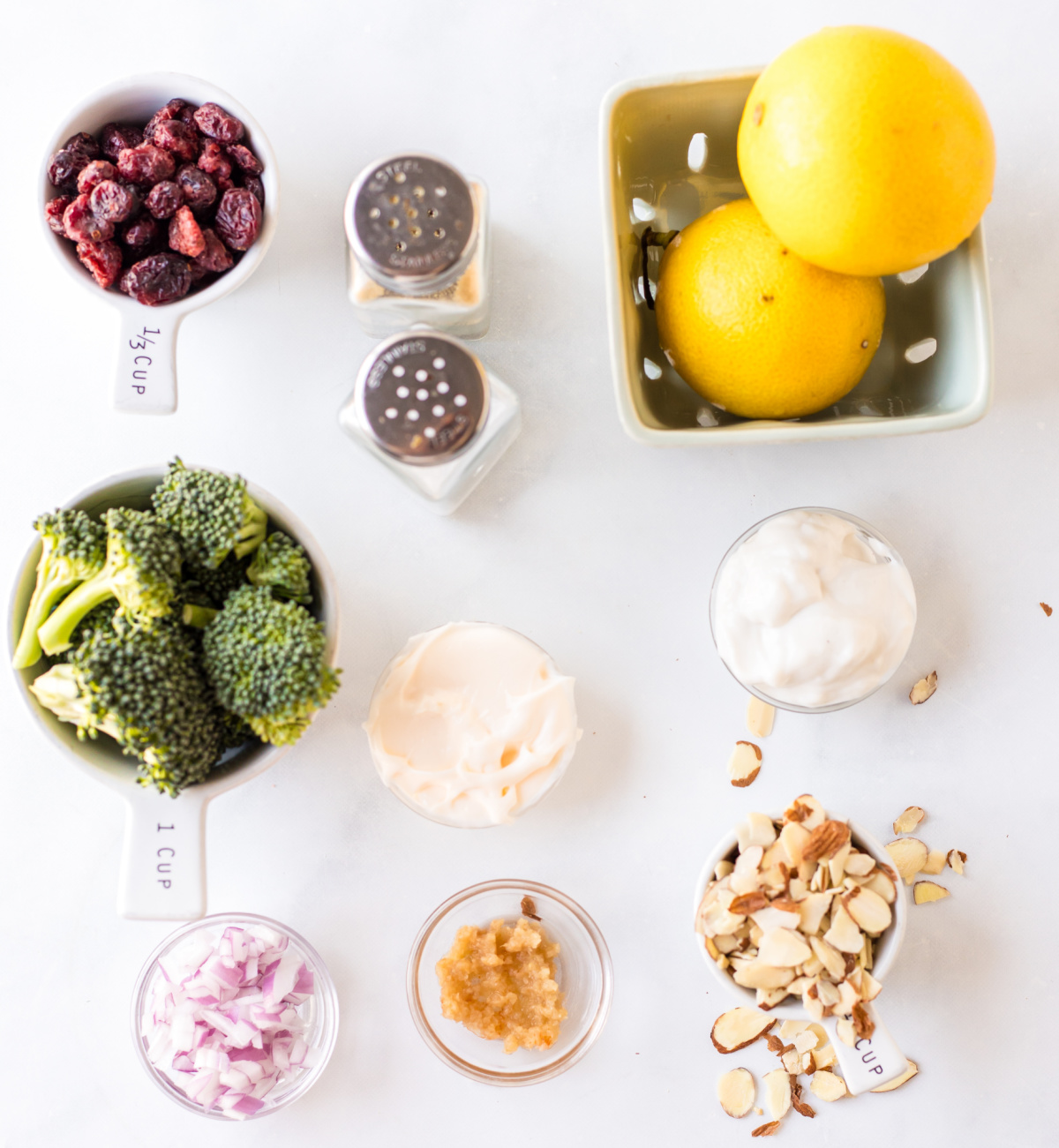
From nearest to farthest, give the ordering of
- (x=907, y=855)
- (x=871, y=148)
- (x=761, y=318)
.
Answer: (x=871, y=148) < (x=761, y=318) < (x=907, y=855)

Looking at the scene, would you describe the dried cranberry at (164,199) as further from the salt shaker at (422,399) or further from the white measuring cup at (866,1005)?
the white measuring cup at (866,1005)

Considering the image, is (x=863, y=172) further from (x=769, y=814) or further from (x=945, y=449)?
(x=769, y=814)

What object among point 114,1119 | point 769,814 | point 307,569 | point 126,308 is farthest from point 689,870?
point 126,308

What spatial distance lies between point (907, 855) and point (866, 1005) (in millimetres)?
174

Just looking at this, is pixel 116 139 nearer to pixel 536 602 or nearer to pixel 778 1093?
pixel 536 602

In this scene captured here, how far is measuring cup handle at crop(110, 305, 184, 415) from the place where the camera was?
0.88m

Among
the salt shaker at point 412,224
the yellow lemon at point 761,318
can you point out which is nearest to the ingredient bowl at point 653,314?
the yellow lemon at point 761,318

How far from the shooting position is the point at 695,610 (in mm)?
1066

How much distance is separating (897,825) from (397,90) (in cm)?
99

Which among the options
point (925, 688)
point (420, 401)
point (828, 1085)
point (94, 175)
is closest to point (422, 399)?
point (420, 401)

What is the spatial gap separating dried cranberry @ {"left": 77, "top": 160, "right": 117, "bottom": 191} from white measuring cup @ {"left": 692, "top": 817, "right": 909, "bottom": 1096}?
2.92 feet

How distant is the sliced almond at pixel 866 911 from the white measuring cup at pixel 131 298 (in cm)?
82

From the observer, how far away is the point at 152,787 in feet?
2.90

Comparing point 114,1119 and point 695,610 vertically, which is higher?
point 695,610
